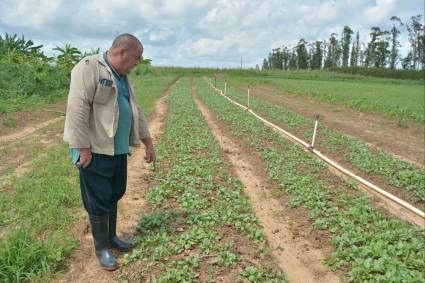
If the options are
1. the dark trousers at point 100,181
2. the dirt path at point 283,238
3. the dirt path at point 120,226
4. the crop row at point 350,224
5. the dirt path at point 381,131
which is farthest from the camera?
the dirt path at point 381,131

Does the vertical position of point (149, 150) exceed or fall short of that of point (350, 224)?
it exceeds it

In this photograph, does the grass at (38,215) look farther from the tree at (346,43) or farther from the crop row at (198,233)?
the tree at (346,43)

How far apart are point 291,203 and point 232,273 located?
246 cm

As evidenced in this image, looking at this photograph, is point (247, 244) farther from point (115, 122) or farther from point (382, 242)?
point (115, 122)

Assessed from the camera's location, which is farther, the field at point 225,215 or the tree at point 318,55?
the tree at point 318,55

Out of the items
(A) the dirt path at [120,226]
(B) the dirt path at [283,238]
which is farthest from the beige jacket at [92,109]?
(B) the dirt path at [283,238]

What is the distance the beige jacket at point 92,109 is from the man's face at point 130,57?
0.18 meters

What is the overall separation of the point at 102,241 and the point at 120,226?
979mm

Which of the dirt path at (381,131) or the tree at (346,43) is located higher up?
the tree at (346,43)

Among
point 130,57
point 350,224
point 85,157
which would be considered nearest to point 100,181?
point 85,157

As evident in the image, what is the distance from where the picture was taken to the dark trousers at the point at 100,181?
3.80m

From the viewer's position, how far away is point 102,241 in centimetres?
409

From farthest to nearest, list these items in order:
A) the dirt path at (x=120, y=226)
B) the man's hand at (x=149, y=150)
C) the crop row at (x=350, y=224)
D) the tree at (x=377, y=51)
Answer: the tree at (x=377, y=51)
the man's hand at (x=149, y=150)
the crop row at (x=350, y=224)
the dirt path at (x=120, y=226)

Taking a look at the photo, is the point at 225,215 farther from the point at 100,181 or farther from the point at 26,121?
the point at 26,121
